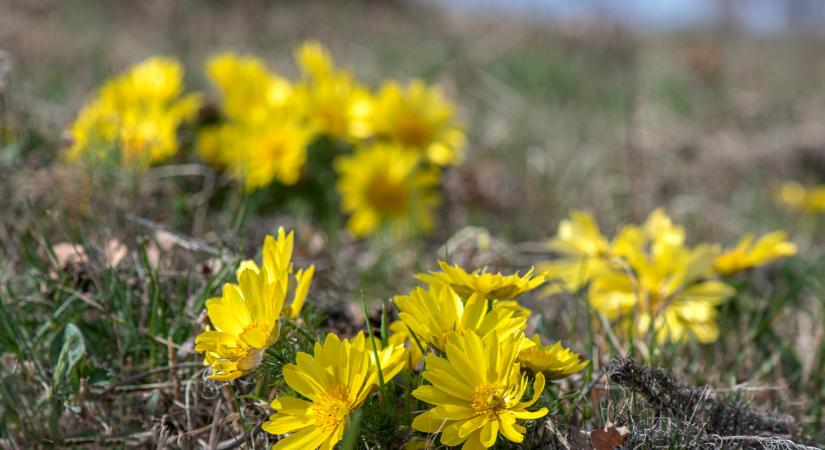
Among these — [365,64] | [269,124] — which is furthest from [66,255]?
[365,64]

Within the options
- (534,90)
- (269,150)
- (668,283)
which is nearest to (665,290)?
(668,283)

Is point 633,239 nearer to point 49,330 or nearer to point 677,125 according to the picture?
point 49,330

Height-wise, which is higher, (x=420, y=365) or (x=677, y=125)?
(x=420, y=365)

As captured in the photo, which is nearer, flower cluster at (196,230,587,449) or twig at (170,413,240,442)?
flower cluster at (196,230,587,449)

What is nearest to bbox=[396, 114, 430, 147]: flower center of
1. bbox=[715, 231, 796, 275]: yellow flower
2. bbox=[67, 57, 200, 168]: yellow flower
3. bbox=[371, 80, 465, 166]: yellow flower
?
bbox=[371, 80, 465, 166]: yellow flower

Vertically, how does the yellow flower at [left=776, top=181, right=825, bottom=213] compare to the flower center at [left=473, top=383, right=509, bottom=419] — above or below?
below

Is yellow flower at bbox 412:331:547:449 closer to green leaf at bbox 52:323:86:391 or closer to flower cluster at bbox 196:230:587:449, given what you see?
flower cluster at bbox 196:230:587:449

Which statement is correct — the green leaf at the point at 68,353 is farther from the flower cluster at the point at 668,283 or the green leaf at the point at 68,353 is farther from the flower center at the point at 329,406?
the flower cluster at the point at 668,283
